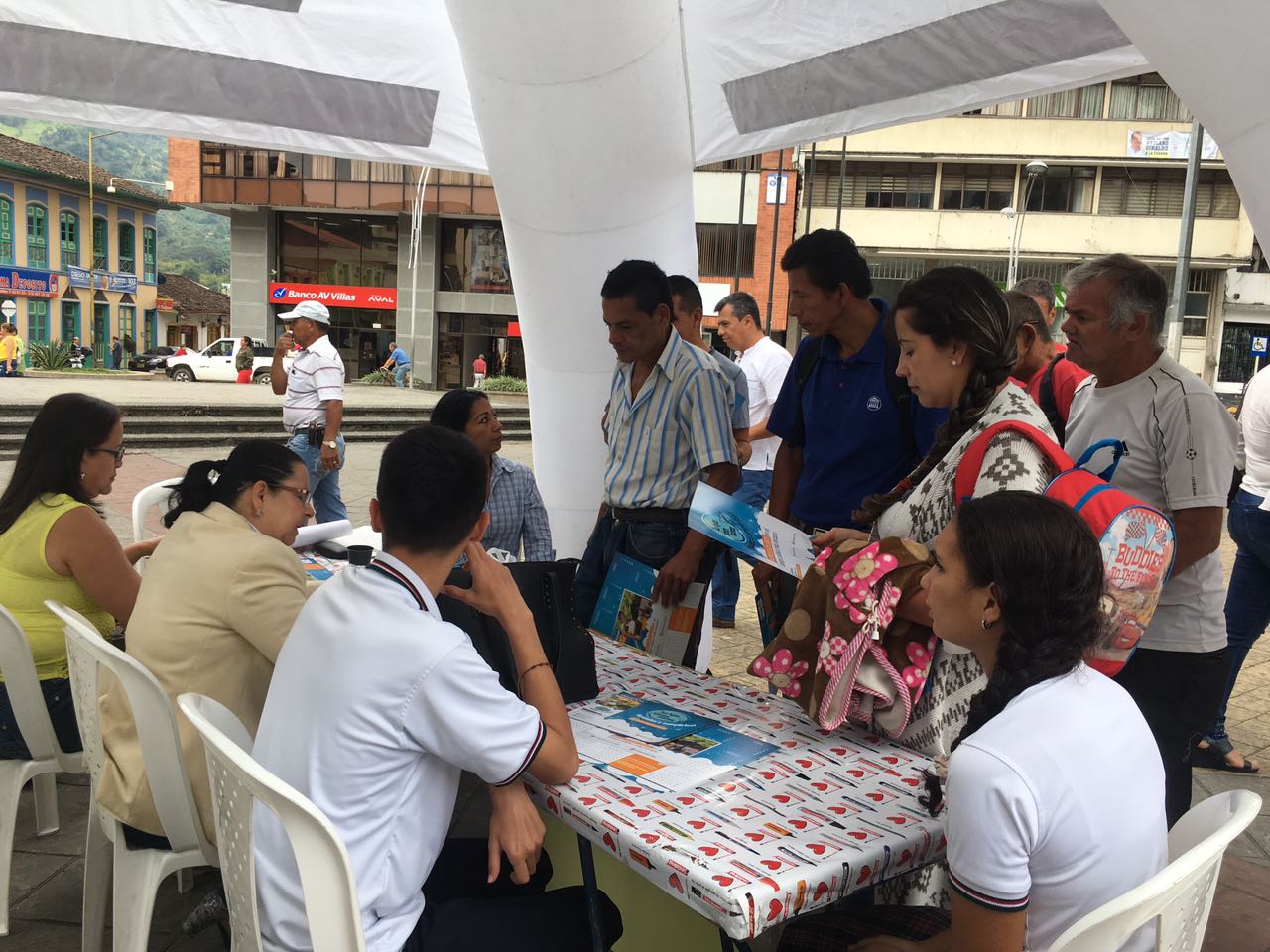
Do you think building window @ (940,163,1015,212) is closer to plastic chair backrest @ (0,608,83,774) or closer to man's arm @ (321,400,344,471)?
man's arm @ (321,400,344,471)

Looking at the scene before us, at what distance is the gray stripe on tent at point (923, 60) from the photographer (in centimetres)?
335

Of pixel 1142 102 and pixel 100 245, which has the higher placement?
pixel 1142 102

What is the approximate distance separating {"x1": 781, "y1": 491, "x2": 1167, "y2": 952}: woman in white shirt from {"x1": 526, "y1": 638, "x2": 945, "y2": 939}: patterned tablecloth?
0.16 m

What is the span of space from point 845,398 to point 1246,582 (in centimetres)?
208

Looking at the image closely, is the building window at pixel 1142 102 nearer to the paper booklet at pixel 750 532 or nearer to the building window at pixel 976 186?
the building window at pixel 976 186

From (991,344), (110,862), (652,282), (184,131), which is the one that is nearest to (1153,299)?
(991,344)

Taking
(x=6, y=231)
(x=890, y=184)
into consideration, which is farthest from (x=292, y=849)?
(x=6, y=231)

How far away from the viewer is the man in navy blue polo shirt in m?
2.67

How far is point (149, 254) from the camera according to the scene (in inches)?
1649

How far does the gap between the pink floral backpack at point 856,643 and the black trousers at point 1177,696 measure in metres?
0.82

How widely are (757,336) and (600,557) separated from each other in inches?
118

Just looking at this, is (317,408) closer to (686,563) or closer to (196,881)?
(196,881)

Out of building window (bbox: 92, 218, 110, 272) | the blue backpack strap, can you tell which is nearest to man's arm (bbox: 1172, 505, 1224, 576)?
the blue backpack strap

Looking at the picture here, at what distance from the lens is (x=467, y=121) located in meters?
4.77
